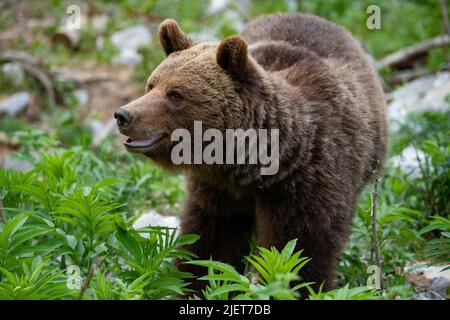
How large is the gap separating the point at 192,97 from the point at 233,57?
381mm

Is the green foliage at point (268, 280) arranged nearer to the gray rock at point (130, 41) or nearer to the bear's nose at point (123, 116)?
the bear's nose at point (123, 116)

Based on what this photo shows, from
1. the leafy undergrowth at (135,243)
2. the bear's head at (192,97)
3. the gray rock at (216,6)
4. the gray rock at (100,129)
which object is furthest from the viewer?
the gray rock at (216,6)

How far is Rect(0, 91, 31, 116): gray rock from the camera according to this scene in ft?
34.1

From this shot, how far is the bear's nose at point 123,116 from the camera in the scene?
4262mm

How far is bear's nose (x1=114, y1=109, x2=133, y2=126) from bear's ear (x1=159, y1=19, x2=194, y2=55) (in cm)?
89

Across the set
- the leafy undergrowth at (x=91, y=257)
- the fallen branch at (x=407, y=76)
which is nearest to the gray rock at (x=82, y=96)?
the fallen branch at (x=407, y=76)

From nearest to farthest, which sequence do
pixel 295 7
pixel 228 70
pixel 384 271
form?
pixel 228 70
pixel 384 271
pixel 295 7

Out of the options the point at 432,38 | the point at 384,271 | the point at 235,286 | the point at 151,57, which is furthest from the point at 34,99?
the point at 235,286
